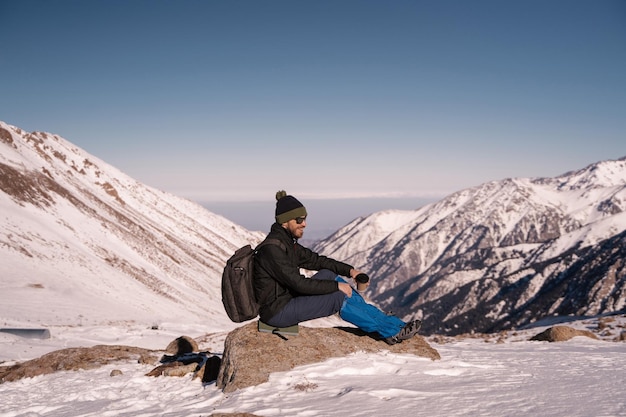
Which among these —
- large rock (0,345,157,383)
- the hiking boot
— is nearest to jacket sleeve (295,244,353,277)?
the hiking boot

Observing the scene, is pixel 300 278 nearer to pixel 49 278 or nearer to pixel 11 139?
pixel 49 278

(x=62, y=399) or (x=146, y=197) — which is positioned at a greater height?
(x=146, y=197)

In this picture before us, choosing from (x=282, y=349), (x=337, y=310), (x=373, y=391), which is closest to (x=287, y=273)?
(x=337, y=310)

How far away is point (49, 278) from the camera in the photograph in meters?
44.3

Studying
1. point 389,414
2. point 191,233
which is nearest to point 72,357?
point 389,414

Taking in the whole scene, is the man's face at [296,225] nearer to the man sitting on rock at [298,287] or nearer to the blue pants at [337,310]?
the man sitting on rock at [298,287]

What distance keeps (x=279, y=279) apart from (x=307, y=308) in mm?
1031

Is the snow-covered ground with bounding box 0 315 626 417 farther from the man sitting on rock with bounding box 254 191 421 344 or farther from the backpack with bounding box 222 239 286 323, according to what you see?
the backpack with bounding box 222 239 286 323

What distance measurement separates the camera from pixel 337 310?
8805 mm

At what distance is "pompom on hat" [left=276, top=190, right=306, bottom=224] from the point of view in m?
8.10

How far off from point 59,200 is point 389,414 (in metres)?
78.8

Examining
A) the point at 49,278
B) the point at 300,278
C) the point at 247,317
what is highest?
the point at 300,278

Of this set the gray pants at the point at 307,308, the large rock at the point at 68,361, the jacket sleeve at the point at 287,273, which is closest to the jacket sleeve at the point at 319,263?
the gray pants at the point at 307,308

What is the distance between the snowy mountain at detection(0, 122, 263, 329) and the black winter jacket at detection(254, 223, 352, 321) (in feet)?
101
